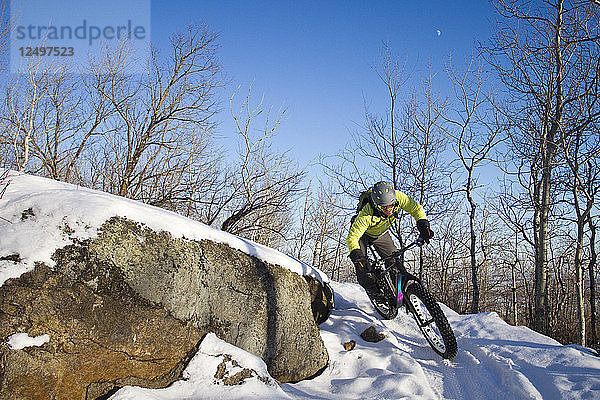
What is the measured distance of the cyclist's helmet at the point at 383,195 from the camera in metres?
5.14

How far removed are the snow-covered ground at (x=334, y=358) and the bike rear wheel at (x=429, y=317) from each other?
0.15 m

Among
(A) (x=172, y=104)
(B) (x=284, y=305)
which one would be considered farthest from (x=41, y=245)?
(A) (x=172, y=104)

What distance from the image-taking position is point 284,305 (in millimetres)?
4617

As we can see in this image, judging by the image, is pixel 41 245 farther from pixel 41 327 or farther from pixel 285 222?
pixel 285 222

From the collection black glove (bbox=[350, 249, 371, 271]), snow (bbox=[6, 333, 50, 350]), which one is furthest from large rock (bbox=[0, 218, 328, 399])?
black glove (bbox=[350, 249, 371, 271])

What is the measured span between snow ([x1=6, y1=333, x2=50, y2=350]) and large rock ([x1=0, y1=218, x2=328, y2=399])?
4 centimetres

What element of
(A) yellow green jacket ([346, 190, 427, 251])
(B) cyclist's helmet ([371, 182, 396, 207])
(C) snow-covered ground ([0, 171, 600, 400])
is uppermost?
(B) cyclist's helmet ([371, 182, 396, 207])

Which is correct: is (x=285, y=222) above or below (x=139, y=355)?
above

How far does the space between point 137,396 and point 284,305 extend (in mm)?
1959

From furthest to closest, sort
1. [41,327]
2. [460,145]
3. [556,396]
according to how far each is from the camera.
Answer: [460,145]
[556,396]
[41,327]

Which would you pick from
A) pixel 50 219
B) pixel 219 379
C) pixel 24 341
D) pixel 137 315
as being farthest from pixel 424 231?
pixel 24 341

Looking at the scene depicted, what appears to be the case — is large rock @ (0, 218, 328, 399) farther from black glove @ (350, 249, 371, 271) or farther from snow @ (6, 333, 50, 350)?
black glove @ (350, 249, 371, 271)

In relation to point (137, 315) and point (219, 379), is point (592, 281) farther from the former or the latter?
point (137, 315)

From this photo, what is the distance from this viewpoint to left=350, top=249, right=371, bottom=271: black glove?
5.12 m
